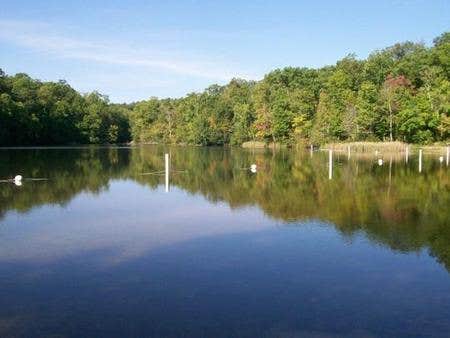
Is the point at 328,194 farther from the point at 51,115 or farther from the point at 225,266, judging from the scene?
the point at 51,115

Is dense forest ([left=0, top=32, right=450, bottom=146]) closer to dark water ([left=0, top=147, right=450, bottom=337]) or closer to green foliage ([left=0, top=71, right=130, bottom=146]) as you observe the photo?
green foliage ([left=0, top=71, right=130, bottom=146])

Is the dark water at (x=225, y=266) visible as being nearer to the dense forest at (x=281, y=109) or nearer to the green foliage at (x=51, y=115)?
the dense forest at (x=281, y=109)

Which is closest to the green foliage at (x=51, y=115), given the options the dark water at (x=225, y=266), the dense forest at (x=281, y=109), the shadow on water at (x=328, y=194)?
the dense forest at (x=281, y=109)

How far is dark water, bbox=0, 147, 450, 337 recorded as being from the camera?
22.9 feet

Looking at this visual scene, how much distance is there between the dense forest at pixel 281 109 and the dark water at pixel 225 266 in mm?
46369

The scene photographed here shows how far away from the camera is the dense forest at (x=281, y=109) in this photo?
64125 mm

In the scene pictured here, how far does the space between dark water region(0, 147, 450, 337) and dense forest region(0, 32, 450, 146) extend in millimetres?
46369

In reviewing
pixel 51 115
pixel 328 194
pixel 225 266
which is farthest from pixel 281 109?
pixel 225 266

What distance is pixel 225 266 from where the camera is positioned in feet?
32.6

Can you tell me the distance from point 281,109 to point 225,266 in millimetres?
72795

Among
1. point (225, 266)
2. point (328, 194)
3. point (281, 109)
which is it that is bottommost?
point (225, 266)

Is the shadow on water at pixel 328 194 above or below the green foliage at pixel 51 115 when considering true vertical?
below

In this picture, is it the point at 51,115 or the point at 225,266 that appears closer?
the point at 225,266

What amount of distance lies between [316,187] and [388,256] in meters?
12.9
